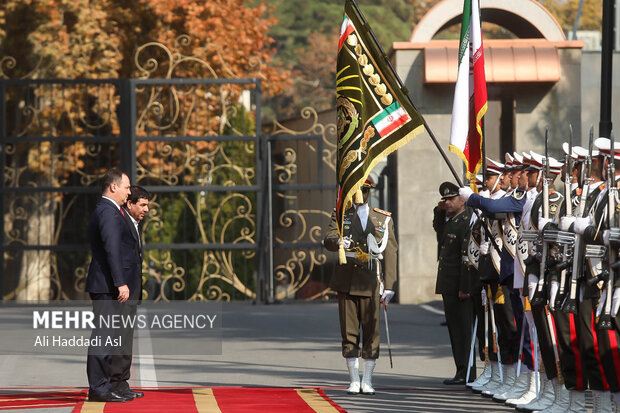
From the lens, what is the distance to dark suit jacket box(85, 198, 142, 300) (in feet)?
33.7

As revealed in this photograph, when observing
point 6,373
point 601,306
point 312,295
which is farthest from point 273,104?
point 601,306

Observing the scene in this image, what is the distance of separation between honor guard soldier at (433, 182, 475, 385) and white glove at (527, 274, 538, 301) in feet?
7.00

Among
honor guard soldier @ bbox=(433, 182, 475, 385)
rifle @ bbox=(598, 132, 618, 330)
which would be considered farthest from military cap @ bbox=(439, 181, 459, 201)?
rifle @ bbox=(598, 132, 618, 330)

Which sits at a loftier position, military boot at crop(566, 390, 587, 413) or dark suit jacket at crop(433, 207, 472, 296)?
dark suit jacket at crop(433, 207, 472, 296)

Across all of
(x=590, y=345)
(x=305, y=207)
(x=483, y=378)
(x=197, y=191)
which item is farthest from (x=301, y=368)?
(x=305, y=207)

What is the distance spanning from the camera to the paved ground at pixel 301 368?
35.0ft

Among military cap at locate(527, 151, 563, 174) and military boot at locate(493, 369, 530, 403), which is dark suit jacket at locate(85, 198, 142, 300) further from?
military cap at locate(527, 151, 563, 174)

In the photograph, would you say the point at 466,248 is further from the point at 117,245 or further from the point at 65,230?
the point at 65,230

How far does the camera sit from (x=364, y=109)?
11.0 metres

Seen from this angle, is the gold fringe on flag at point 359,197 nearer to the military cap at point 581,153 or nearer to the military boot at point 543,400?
the military boot at point 543,400

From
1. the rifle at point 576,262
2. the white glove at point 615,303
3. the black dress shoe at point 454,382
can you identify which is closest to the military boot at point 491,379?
the black dress shoe at point 454,382

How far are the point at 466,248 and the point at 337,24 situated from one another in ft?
161

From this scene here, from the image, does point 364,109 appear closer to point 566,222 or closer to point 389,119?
point 389,119

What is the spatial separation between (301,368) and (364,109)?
10.4 ft
